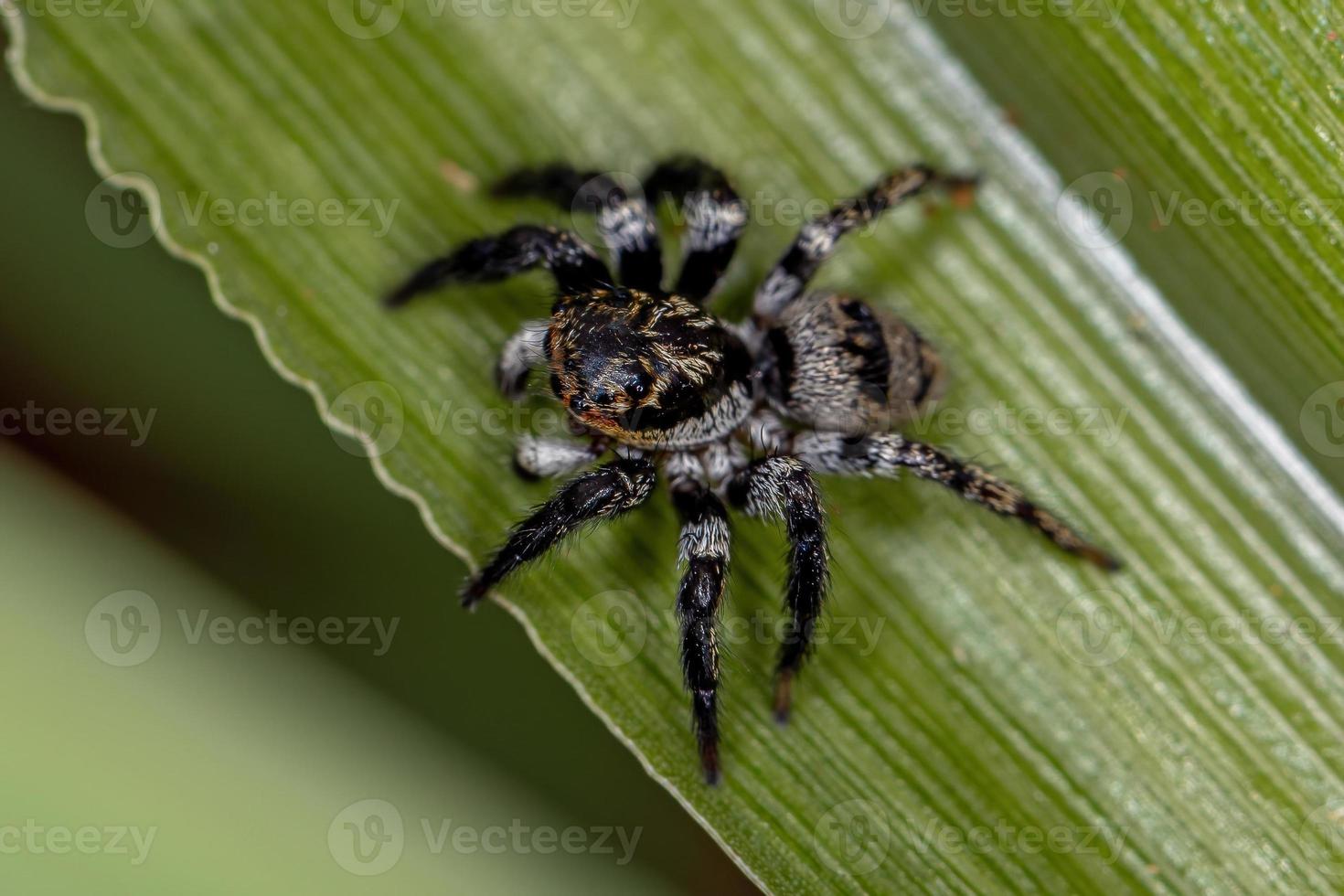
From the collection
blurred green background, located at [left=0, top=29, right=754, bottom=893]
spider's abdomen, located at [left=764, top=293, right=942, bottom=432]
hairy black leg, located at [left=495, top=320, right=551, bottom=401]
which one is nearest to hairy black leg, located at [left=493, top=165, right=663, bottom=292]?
hairy black leg, located at [left=495, top=320, right=551, bottom=401]

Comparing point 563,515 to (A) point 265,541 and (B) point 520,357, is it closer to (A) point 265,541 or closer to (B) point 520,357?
(B) point 520,357

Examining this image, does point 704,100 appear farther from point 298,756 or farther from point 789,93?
point 298,756

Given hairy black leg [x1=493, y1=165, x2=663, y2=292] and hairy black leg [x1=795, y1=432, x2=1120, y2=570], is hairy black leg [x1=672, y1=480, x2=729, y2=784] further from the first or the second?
hairy black leg [x1=493, y1=165, x2=663, y2=292]

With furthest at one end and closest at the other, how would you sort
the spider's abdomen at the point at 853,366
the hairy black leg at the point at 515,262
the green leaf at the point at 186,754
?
1. the spider's abdomen at the point at 853,366
2. the hairy black leg at the point at 515,262
3. the green leaf at the point at 186,754

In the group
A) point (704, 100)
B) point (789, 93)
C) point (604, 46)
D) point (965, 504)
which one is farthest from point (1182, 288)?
point (604, 46)

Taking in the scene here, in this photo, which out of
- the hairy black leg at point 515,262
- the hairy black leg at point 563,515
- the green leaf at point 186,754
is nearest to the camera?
the green leaf at point 186,754

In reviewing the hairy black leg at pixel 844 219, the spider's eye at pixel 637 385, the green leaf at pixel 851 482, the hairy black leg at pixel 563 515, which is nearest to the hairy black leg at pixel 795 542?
the green leaf at pixel 851 482

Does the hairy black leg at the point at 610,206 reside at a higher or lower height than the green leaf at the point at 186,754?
higher

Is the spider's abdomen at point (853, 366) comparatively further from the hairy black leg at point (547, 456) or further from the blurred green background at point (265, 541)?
the blurred green background at point (265, 541)
